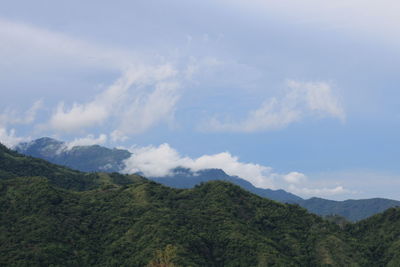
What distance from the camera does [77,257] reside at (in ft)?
651

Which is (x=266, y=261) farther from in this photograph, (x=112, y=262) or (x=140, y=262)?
(x=112, y=262)

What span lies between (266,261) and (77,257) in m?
81.6

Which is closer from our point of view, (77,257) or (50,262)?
(50,262)

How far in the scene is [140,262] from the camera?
623ft

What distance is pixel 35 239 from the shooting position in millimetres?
199625

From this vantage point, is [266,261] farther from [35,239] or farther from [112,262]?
[35,239]

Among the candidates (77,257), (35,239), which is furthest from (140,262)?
(35,239)

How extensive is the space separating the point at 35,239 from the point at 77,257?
65.7 ft

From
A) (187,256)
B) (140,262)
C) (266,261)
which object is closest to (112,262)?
(140,262)

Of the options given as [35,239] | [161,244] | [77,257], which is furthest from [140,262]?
[35,239]

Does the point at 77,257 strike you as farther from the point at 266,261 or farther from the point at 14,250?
the point at 266,261

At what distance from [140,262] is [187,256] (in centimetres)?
1988

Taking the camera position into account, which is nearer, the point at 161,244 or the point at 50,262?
the point at 50,262

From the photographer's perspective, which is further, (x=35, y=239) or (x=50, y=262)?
(x=35, y=239)
